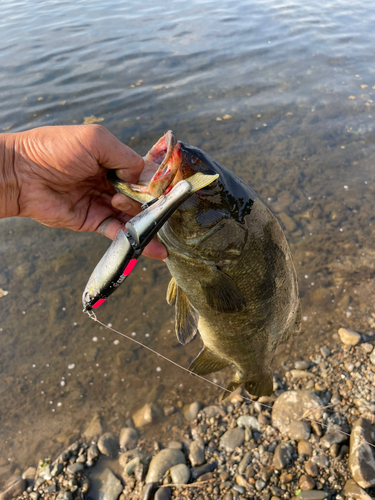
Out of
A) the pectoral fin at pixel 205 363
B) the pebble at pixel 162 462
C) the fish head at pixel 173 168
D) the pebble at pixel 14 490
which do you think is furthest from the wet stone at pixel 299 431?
the fish head at pixel 173 168

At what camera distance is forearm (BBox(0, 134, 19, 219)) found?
280 centimetres

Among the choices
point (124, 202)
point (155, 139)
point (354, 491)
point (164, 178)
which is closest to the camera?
point (164, 178)

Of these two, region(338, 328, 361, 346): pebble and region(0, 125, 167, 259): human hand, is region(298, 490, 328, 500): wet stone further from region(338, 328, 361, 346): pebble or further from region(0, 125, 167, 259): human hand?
region(0, 125, 167, 259): human hand

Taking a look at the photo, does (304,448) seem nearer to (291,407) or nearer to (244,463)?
(291,407)

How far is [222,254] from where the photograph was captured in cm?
226

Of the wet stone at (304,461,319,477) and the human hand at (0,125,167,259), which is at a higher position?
the human hand at (0,125,167,259)

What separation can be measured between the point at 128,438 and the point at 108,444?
222 millimetres

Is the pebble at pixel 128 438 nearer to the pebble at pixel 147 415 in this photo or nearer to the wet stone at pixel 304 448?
the pebble at pixel 147 415

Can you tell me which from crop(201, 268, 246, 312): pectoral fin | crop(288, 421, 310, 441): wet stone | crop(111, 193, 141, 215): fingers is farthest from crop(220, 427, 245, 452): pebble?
→ crop(111, 193, 141, 215): fingers

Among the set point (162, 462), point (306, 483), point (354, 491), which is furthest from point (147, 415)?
point (354, 491)

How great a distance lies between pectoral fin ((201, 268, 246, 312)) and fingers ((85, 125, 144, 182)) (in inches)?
36.9

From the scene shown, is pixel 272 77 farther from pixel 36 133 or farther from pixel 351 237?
pixel 36 133

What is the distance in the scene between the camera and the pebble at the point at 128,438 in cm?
386

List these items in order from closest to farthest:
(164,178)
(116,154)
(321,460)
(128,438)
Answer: (164,178)
(116,154)
(321,460)
(128,438)
